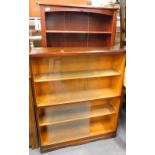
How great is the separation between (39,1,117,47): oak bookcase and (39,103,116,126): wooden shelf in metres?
1.00

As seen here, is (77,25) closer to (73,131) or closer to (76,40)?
(76,40)

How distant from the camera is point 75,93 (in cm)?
179

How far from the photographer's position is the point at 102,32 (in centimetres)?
237

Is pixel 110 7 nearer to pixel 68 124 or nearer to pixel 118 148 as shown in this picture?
pixel 68 124

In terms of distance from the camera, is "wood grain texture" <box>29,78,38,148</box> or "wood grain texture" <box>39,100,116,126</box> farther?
"wood grain texture" <box>39,100,116,126</box>

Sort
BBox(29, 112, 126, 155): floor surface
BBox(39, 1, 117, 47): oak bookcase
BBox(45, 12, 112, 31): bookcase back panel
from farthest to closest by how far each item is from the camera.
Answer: BBox(45, 12, 112, 31): bookcase back panel → BBox(39, 1, 117, 47): oak bookcase → BBox(29, 112, 126, 155): floor surface

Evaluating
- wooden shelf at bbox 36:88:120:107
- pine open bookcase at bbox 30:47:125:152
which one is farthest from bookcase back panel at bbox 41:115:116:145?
wooden shelf at bbox 36:88:120:107

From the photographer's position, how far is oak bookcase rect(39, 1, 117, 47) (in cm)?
212

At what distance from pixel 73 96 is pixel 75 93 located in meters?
0.07

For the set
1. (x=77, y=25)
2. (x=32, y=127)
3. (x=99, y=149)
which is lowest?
(x=99, y=149)

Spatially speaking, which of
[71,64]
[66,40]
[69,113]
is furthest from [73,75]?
[66,40]

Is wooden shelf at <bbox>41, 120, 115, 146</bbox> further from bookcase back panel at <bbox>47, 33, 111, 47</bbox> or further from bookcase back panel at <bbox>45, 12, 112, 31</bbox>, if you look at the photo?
bookcase back panel at <bbox>45, 12, 112, 31</bbox>
